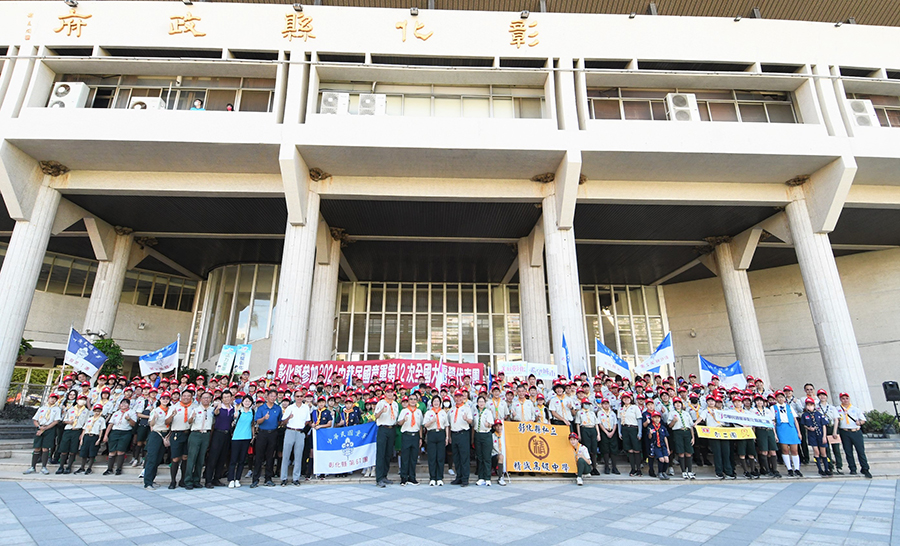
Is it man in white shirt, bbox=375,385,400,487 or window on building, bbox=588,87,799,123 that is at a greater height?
window on building, bbox=588,87,799,123

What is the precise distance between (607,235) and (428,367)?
1216cm

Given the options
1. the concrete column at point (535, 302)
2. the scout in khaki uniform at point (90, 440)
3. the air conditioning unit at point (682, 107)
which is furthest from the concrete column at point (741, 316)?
the scout in khaki uniform at point (90, 440)

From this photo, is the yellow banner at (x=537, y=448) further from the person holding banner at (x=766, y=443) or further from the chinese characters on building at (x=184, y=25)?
the chinese characters on building at (x=184, y=25)

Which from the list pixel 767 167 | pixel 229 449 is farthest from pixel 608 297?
pixel 229 449

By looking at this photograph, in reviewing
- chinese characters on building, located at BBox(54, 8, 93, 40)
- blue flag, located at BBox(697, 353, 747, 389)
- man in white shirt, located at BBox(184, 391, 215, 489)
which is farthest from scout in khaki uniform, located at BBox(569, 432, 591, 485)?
chinese characters on building, located at BBox(54, 8, 93, 40)

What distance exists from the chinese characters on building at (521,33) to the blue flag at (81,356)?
17.1 m

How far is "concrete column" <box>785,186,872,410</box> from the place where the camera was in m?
14.6

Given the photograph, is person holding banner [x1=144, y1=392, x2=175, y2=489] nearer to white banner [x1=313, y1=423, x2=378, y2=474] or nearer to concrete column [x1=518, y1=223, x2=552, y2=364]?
white banner [x1=313, y1=423, x2=378, y2=474]

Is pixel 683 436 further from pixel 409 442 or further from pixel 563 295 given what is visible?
pixel 563 295

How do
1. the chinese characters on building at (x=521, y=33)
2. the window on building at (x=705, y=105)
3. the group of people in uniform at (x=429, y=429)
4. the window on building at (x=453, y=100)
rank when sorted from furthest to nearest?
1. the window on building at (x=705, y=105)
2. the window on building at (x=453, y=100)
3. the chinese characters on building at (x=521, y=33)
4. the group of people in uniform at (x=429, y=429)

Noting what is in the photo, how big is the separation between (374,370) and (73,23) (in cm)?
1633

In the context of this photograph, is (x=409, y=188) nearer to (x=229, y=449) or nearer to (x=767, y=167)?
(x=229, y=449)

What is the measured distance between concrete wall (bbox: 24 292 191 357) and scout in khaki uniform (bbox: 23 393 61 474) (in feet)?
58.3

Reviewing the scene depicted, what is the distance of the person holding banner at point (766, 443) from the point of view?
29.2 feet
